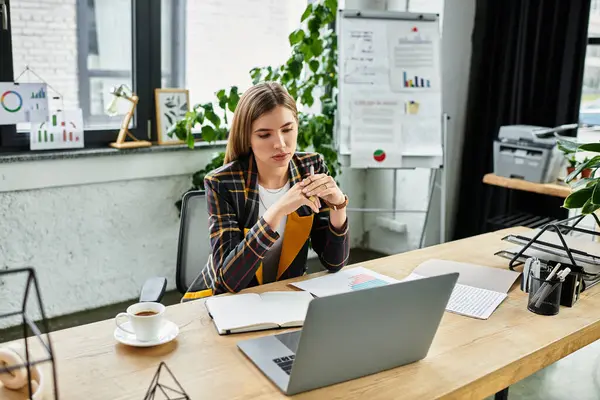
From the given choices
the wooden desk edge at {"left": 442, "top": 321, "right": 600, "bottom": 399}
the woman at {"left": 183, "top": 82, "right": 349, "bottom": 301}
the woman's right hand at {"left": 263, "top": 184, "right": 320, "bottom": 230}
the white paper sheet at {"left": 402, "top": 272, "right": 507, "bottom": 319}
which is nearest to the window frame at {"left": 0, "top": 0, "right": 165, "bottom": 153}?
the woman at {"left": 183, "top": 82, "right": 349, "bottom": 301}

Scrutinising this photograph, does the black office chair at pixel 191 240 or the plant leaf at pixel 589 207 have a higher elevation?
the plant leaf at pixel 589 207

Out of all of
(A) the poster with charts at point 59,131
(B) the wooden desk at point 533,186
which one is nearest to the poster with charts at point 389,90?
(B) the wooden desk at point 533,186

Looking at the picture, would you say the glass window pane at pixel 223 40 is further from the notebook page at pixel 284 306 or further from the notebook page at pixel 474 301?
the notebook page at pixel 474 301

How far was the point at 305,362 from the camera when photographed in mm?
1057

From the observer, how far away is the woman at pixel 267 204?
5.41 feet

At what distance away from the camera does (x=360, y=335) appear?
1.08 m

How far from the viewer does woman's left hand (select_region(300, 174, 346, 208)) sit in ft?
5.45

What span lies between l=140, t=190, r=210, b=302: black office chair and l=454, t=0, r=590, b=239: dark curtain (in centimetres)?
233

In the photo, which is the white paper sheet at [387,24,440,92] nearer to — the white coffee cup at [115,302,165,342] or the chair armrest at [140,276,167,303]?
the chair armrest at [140,276,167,303]

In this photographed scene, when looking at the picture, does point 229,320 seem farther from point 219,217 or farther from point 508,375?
point 508,375

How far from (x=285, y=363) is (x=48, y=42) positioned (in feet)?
7.71

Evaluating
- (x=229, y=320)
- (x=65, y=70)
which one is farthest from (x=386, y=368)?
(x=65, y=70)

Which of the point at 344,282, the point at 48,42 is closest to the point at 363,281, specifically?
the point at 344,282

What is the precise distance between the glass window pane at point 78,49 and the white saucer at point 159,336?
6.50ft
